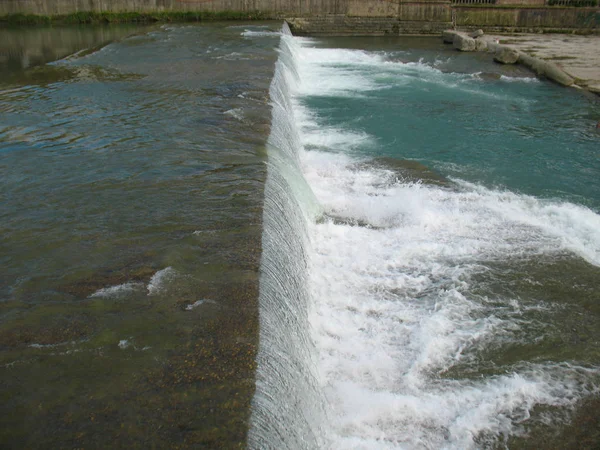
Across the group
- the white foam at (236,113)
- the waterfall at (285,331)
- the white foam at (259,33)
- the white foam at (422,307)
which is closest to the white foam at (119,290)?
the waterfall at (285,331)

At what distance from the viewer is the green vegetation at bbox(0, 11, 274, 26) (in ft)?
67.9

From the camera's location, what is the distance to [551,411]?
147 inches

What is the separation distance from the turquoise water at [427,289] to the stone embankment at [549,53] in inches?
184

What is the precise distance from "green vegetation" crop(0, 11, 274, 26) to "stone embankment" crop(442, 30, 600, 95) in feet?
26.9

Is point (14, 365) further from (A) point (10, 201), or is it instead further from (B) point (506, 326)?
(B) point (506, 326)

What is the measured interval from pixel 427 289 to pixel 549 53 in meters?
14.9

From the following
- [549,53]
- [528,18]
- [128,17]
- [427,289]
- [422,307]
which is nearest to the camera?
[422,307]

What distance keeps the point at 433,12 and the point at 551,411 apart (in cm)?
2105

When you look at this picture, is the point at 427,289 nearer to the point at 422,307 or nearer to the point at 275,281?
the point at 422,307

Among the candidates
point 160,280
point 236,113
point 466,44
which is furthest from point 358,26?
point 160,280

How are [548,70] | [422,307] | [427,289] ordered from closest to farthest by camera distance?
[422,307] → [427,289] → [548,70]

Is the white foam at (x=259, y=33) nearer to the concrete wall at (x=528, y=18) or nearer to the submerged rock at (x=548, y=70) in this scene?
the submerged rock at (x=548, y=70)

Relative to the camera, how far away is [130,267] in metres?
3.88

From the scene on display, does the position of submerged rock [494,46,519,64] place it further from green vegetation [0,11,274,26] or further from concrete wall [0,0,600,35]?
green vegetation [0,11,274,26]
